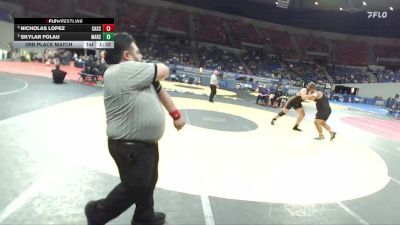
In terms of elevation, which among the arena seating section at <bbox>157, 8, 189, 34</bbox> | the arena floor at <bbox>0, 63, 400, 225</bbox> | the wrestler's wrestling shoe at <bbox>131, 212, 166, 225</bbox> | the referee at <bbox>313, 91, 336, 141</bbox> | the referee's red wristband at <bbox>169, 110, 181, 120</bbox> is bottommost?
the arena floor at <bbox>0, 63, 400, 225</bbox>

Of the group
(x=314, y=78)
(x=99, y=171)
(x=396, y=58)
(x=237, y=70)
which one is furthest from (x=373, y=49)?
(x=99, y=171)

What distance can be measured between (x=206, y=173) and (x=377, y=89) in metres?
38.4

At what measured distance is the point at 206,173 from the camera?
18.5 feet

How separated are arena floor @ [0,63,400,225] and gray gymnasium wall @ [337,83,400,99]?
103 ft

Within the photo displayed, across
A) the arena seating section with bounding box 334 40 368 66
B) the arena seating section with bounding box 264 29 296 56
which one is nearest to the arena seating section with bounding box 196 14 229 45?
the arena seating section with bounding box 264 29 296 56

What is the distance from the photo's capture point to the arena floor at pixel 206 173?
13.3 feet

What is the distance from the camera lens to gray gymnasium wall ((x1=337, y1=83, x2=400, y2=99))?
124 ft

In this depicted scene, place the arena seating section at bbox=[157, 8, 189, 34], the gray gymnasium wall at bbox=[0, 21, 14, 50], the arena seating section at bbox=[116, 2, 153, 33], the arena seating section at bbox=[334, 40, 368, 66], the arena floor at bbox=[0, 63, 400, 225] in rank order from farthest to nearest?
1. the arena seating section at bbox=[334, 40, 368, 66]
2. the arena seating section at bbox=[157, 8, 189, 34]
3. the arena seating section at bbox=[116, 2, 153, 33]
4. the gray gymnasium wall at bbox=[0, 21, 14, 50]
5. the arena floor at bbox=[0, 63, 400, 225]

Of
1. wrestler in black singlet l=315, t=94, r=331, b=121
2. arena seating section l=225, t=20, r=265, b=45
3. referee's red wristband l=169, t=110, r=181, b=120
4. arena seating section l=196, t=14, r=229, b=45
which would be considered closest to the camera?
referee's red wristband l=169, t=110, r=181, b=120

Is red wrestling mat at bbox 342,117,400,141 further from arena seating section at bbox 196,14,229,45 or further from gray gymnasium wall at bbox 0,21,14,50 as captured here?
arena seating section at bbox 196,14,229,45

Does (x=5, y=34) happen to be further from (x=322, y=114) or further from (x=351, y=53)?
(x=351, y=53)
